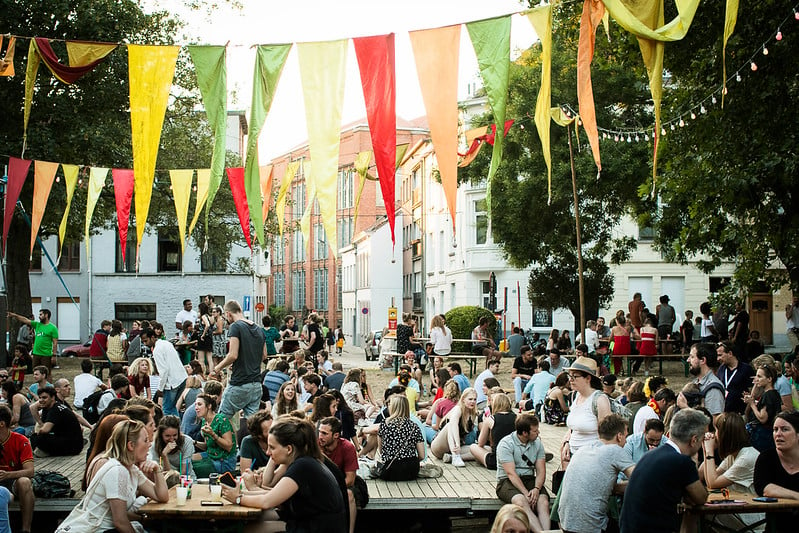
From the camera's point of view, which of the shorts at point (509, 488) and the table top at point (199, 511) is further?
the shorts at point (509, 488)

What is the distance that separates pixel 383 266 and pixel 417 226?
742 cm

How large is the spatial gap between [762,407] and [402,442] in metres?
3.79

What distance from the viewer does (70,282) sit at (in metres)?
43.7

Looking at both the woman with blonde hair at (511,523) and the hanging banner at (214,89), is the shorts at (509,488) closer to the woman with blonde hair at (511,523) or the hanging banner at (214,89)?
the woman with blonde hair at (511,523)

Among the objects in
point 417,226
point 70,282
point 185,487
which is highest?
point 417,226

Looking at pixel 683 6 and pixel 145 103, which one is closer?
pixel 683 6

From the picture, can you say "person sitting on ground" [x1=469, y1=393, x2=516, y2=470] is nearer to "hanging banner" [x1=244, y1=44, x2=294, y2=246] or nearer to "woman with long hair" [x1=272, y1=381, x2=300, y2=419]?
"woman with long hair" [x1=272, y1=381, x2=300, y2=419]

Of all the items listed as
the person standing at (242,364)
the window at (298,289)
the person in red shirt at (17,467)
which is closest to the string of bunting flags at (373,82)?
the person standing at (242,364)

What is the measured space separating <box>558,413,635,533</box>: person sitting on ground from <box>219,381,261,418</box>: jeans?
15.6ft

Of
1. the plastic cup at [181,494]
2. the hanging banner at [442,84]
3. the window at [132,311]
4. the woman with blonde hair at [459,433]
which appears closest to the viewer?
the plastic cup at [181,494]

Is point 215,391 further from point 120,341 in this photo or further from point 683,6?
point 120,341

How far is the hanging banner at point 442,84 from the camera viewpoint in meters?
8.50

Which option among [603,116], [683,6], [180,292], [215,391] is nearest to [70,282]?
[180,292]

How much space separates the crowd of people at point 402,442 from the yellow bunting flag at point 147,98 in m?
1.95
